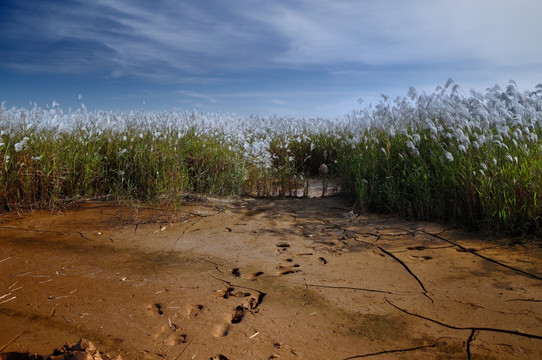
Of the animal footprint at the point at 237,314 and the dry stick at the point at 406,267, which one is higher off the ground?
the dry stick at the point at 406,267

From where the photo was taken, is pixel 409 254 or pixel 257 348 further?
pixel 409 254

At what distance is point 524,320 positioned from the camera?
8.11 ft

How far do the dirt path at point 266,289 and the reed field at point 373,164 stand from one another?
41 centimetres

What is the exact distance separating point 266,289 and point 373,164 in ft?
9.96

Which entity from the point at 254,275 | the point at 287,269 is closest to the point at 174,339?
the point at 254,275

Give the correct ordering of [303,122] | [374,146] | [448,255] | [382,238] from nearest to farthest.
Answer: [448,255] < [382,238] < [374,146] < [303,122]

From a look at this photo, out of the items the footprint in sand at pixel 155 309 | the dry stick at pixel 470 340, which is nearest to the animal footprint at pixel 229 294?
the footprint in sand at pixel 155 309

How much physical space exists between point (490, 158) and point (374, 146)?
1.52m

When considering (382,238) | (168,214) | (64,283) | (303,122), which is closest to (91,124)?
(168,214)

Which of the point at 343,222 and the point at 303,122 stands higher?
the point at 303,122

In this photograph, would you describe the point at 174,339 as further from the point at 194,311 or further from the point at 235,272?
the point at 235,272

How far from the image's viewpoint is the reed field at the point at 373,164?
4.28 meters

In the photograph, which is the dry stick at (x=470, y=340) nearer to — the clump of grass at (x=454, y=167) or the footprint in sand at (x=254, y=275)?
the footprint in sand at (x=254, y=275)

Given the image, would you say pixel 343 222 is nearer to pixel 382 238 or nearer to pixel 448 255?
Answer: pixel 382 238
